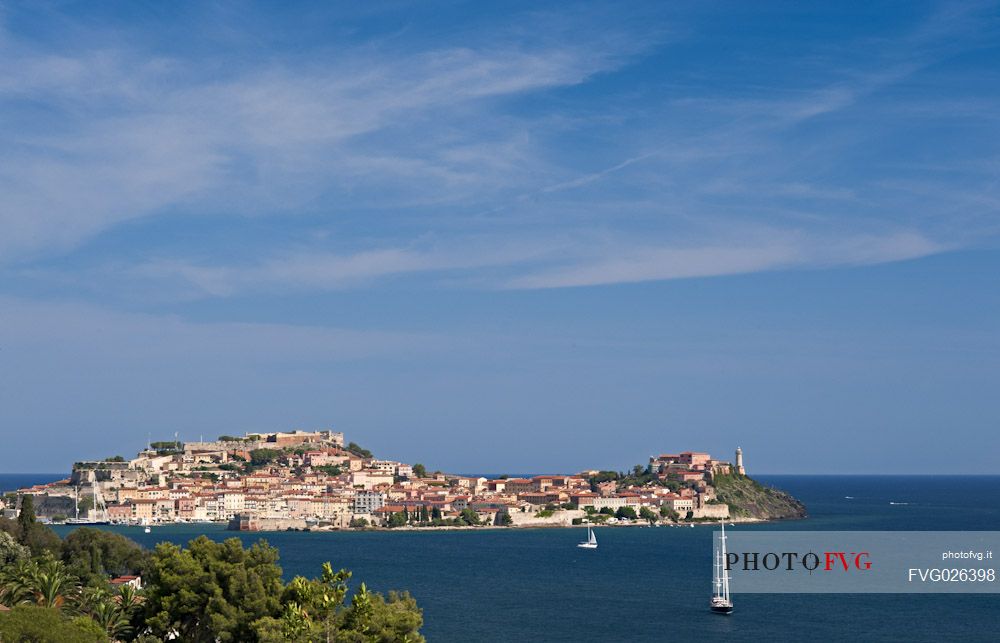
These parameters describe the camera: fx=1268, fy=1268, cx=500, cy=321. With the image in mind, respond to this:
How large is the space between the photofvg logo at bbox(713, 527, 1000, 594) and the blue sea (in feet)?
5.31

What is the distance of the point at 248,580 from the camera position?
1850cm

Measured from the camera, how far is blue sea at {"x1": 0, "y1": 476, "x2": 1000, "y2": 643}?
31.1 metres

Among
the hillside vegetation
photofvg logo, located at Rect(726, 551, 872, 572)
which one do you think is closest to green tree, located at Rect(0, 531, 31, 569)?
photofvg logo, located at Rect(726, 551, 872, 572)

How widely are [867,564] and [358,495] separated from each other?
44.1 m

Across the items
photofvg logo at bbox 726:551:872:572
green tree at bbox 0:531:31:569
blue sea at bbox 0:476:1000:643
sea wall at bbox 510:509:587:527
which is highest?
green tree at bbox 0:531:31:569

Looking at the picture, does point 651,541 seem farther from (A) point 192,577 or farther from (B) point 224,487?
(A) point 192,577

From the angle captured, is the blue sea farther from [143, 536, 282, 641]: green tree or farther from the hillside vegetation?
the hillside vegetation

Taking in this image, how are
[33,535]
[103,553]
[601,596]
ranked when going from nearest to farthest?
[33,535]
[103,553]
[601,596]

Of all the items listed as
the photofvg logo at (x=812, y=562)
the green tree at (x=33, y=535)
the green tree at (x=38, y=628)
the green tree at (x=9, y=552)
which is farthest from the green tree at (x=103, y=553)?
the photofvg logo at (x=812, y=562)

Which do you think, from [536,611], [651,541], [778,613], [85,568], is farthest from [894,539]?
[85,568]

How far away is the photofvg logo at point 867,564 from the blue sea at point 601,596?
5.31 feet

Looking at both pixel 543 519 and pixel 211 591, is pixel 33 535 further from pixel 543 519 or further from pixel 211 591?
pixel 543 519

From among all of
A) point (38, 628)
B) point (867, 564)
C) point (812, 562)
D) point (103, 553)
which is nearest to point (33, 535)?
point (103, 553)

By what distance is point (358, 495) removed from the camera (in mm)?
83750
